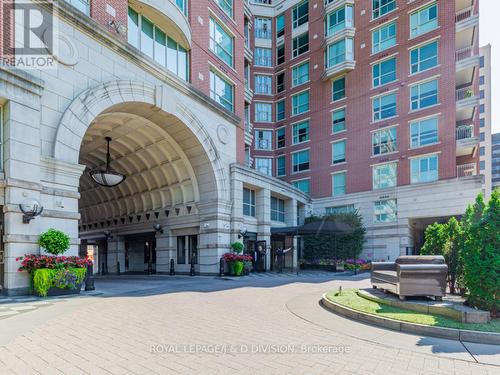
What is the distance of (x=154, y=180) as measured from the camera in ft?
75.9

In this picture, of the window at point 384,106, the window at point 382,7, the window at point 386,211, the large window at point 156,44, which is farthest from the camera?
the window at point 382,7

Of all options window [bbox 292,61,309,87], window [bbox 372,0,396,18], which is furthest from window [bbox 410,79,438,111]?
window [bbox 292,61,309,87]

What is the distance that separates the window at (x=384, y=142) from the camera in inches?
1185

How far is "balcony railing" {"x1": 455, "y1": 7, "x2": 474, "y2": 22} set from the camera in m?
28.6

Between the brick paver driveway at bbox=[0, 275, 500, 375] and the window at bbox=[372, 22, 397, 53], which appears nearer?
the brick paver driveway at bbox=[0, 275, 500, 375]

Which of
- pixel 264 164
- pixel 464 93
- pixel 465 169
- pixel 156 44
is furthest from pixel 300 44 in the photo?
pixel 156 44

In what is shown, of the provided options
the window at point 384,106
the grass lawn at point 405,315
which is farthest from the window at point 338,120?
the grass lawn at point 405,315

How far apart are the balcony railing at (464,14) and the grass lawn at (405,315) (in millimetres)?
29885

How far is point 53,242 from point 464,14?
116 ft

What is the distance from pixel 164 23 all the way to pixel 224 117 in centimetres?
659

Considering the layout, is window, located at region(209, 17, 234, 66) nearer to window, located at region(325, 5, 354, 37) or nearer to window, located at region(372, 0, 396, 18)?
window, located at region(325, 5, 354, 37)

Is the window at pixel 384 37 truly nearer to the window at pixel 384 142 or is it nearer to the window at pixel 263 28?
the window at pixel 384 142

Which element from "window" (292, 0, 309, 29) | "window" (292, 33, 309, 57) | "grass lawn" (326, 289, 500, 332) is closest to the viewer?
"grass lawn" (326, 289, 500, 332)

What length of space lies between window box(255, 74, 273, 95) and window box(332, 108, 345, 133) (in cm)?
A: 935
